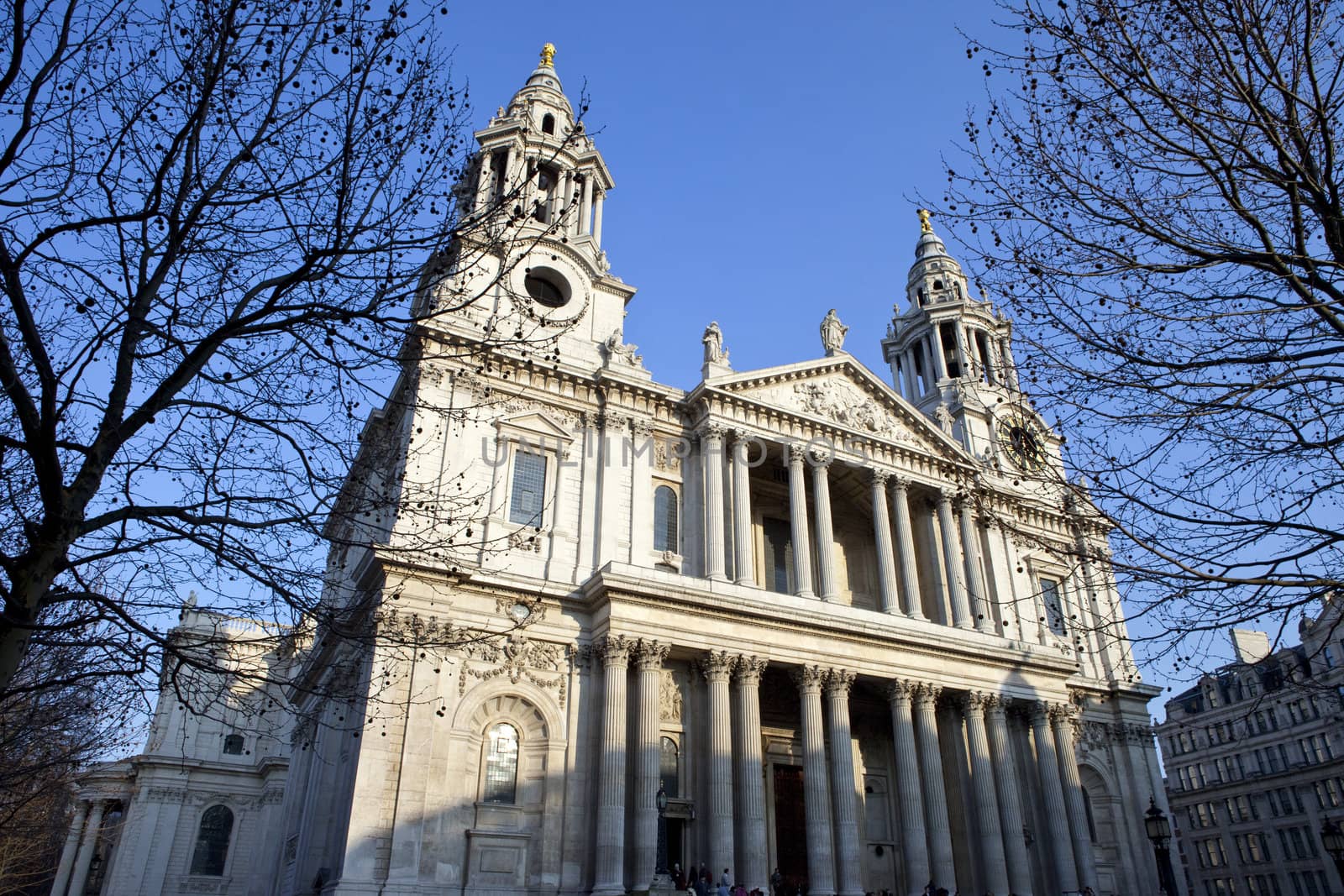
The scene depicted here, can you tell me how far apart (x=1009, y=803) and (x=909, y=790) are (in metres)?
3.71

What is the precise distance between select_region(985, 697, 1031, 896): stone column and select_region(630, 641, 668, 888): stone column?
10801 millimetres

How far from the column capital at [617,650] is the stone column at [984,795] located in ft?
36.8

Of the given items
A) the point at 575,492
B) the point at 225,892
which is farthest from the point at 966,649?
the point at 225,892

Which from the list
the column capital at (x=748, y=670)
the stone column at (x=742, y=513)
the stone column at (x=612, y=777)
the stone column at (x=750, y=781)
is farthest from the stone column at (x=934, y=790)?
the stone column at (x=612, y=777)

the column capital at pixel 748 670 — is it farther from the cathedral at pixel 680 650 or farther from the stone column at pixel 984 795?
the stone column at pixel 984 795

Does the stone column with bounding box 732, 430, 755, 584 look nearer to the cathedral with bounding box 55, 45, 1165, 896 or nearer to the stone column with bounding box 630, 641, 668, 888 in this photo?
the cathedral with bounding box 55, 45, 1165, 896

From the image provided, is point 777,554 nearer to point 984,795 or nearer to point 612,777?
point 984,795

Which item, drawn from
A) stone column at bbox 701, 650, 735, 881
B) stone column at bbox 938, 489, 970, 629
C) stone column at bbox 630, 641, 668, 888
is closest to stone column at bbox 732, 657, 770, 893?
stone column at bbox 701, 650, 735, 881

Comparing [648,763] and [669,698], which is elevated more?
[669,698]

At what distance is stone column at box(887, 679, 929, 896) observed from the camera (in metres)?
25.5

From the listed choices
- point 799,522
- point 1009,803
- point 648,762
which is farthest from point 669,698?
point 1009,803

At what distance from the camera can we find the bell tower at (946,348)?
4100 centimetres

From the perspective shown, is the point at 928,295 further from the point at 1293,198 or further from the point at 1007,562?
the point at 1293,198

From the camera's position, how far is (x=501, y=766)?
2375 centimetres
